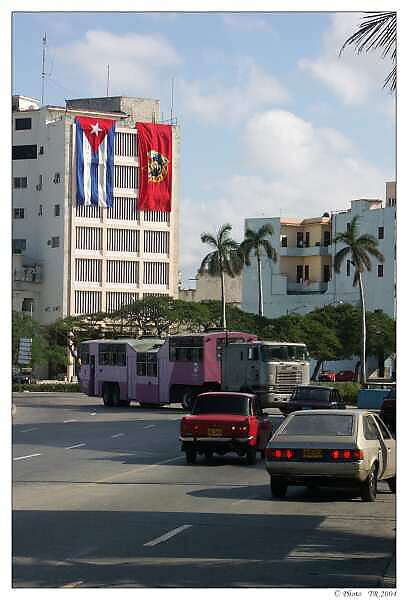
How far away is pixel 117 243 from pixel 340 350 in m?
31.5

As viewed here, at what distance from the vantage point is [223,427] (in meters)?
27.2

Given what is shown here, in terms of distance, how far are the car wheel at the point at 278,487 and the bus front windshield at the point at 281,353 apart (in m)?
27.2

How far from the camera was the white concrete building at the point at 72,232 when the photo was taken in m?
112

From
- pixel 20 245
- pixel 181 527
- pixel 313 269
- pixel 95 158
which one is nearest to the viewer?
pixel 181 527

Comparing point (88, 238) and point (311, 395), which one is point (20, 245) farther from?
point (311, 395)

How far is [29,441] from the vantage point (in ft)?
117

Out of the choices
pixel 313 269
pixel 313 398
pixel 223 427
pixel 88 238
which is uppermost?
pixel 88 238

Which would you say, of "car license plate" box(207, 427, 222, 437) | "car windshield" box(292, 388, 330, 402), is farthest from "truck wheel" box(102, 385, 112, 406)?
"car license plate" box(207, 427, 222, 437)

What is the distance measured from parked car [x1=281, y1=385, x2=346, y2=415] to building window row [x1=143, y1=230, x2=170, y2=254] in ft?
248

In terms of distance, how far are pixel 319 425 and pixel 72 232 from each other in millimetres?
93229

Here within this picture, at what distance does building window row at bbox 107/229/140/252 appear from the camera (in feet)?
380

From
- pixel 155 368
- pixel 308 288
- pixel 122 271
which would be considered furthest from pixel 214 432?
pixel 308 288

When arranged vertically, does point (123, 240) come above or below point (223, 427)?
above
